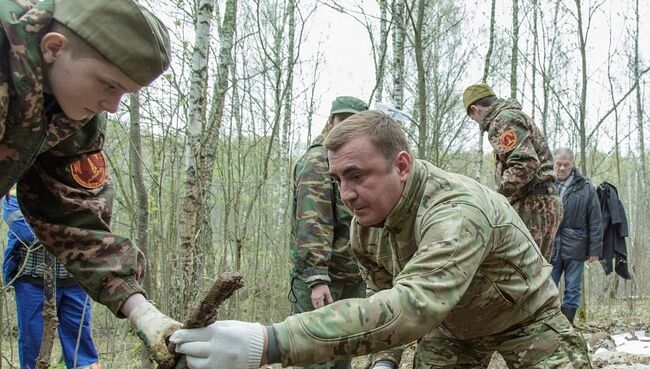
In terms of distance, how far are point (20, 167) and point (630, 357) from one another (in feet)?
19.4

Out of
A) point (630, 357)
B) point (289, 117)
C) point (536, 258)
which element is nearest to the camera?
point (536, 258)

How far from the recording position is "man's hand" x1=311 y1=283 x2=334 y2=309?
12.6ft

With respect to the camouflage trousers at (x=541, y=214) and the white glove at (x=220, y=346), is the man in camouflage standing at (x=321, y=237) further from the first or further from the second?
the white glove at (x=220, y=346)

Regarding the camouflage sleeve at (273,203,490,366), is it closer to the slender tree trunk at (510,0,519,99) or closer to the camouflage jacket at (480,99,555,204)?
the camouflage jacket at (480,99,555,204)

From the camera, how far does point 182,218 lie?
427 cm

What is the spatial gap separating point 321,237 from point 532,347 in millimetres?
1639

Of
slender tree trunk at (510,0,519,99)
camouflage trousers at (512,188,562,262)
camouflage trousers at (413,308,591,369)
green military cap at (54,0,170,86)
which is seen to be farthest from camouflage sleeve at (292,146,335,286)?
slender tree trunk at (510,0,519,99)

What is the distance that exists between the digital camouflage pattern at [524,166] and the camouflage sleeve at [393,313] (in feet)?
9.51

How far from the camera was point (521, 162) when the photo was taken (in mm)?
4730

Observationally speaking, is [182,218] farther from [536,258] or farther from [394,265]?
[536,258]

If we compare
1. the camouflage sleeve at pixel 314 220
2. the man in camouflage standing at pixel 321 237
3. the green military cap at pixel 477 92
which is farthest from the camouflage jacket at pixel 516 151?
the camouflage sleeve at pixel 314 220

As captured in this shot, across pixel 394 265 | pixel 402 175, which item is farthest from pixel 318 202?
pixel 402 175

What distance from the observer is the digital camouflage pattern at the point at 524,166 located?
4746 millimetres

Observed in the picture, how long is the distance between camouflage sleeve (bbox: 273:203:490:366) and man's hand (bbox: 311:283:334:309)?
6.13ft
